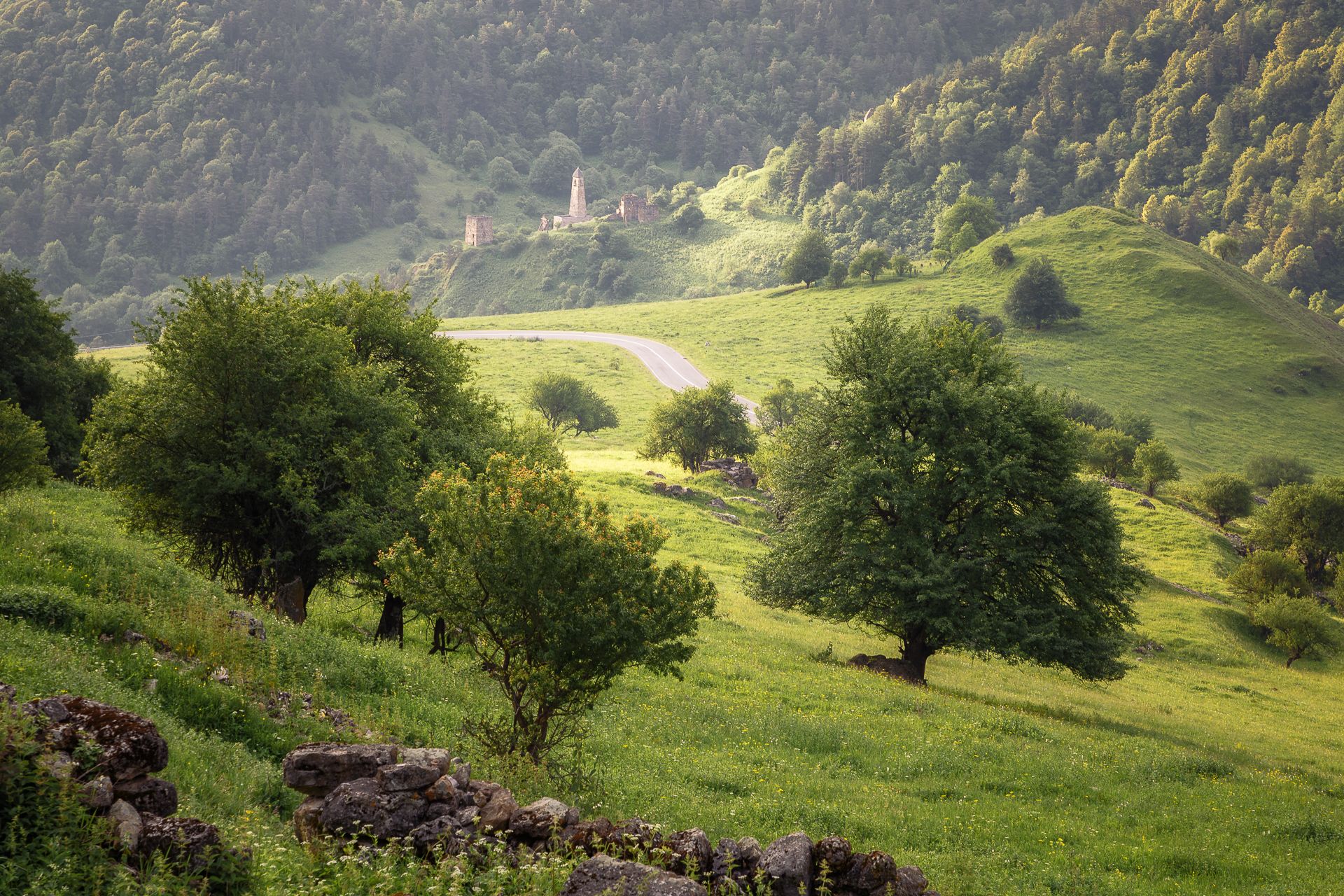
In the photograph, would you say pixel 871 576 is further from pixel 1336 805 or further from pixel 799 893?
pixel 799 893

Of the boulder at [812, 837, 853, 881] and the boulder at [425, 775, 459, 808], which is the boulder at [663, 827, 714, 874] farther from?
the boulder at [425, 775, 459, 808]

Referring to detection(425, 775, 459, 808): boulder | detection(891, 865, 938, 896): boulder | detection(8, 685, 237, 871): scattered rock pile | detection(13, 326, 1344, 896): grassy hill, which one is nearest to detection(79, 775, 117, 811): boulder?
detection(8, 685, 237, 871): scattered rock pile

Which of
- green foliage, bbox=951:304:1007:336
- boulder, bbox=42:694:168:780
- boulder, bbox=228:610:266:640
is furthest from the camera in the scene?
green foliage, bbox=951:304:1007:336

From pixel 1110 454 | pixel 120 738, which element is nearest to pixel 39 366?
pixel 120 738

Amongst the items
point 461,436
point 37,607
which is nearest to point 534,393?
point 461,436

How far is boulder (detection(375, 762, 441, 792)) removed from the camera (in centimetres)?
1096

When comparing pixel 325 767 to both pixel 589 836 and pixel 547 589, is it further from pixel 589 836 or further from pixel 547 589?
pixel 547 589

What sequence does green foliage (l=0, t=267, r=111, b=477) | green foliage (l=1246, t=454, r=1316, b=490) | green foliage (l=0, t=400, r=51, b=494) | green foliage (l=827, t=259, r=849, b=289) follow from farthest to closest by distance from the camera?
green foliage (l=827, t=259, r=849, b=289) < green foliage (l=1246, t=454, r=1316, b=490) < green foliage (l=0, t=267, r=111, b=477) < green foliage (l=0, t=400, r=51, b=494)

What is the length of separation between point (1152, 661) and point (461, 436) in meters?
41.8

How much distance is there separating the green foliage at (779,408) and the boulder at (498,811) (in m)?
79.1

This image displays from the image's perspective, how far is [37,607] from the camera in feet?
47.1

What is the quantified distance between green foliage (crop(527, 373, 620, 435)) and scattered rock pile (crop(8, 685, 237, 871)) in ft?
277

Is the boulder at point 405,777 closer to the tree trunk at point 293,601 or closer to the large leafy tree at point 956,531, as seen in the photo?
the tree trunk at point 293,601

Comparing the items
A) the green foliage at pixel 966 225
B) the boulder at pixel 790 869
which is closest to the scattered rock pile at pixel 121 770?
the boulder at pixel 790 869
